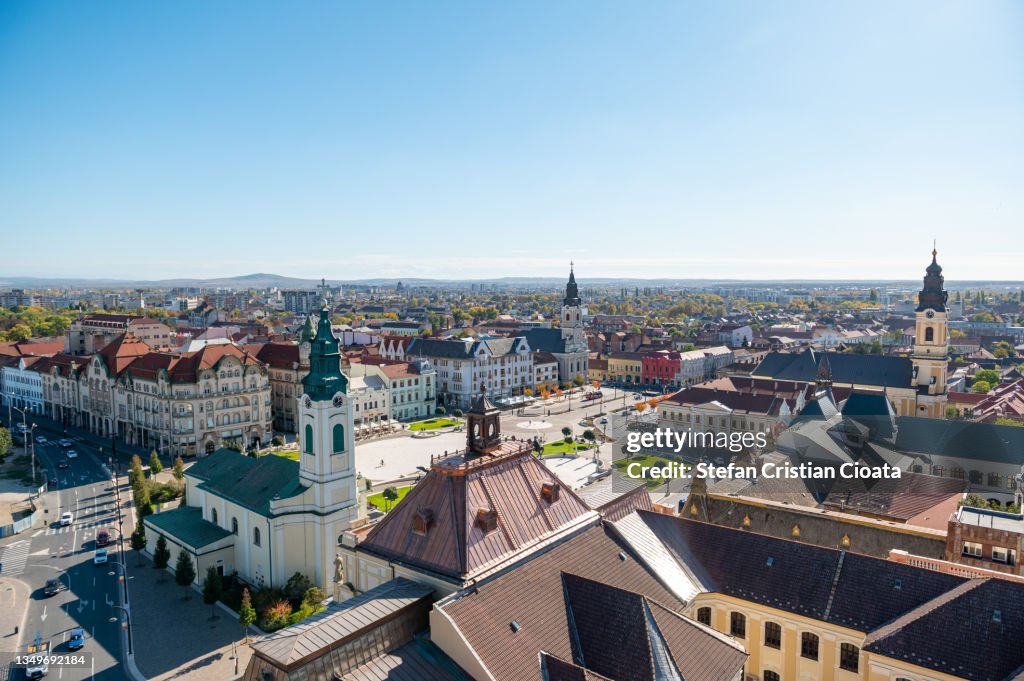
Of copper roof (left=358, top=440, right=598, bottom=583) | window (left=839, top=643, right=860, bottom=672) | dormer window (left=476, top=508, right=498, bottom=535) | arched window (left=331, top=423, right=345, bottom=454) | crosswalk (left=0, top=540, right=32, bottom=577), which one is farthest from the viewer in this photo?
crosswalk (left=0, top=540, right=32, bottom=577)

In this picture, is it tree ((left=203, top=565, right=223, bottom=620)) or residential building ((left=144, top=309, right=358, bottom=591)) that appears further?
residential building ((left=144, top=309, right=358, bottom=591))

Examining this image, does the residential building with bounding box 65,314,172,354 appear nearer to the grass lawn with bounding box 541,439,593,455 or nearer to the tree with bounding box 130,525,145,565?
the grass lawn with bounding box 541,439,593,455

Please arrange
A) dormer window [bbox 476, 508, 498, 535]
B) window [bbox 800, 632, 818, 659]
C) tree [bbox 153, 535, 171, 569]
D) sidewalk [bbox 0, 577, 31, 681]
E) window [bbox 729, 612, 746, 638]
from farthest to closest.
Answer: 1. tree [bbox 153, 535, 171, 569]
2. sidewalk [bbox 0, 577, 31, 681]
3. window [bbox 729, 612, 746, 638]
4. window [bbox 800, 632, 818, 659]
5. dormer window [bbox 476, 508, 498, 535]

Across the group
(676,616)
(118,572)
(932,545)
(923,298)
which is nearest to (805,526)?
(932,545)

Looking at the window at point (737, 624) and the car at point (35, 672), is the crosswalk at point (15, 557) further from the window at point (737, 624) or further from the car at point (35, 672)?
the window at point (737, 624)

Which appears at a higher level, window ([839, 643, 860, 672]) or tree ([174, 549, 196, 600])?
window ([839, 643, 860, 672])

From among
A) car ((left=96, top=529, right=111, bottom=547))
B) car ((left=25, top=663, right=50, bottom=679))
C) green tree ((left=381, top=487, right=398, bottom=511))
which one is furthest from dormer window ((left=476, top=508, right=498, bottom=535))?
car ((left=96, top=529, right=111, bottom=547))

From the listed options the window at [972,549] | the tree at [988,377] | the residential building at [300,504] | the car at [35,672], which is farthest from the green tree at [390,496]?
the tree at [988,377]
